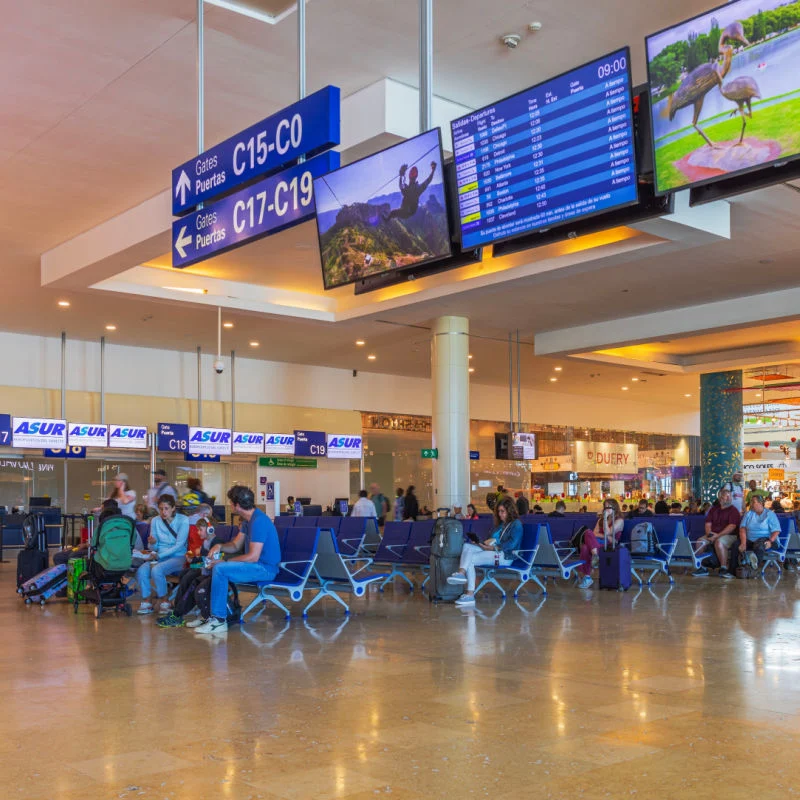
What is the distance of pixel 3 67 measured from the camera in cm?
886

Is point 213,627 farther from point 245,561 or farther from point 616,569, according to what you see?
point 616,569

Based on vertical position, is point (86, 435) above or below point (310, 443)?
above

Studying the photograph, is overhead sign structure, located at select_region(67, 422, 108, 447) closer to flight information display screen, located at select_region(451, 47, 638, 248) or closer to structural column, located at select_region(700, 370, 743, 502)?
structural column, located at select_region(700, 370, 743, 502)

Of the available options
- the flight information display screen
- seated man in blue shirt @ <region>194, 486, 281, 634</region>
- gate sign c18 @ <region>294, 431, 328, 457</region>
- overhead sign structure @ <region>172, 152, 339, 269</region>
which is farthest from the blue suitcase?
gate sign c18 @ <region>294, 431, 328, 457</region>

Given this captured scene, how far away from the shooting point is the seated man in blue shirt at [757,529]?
48.4 feet

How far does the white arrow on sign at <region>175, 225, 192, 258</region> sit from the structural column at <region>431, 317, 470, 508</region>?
10395 mm

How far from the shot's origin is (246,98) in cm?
961

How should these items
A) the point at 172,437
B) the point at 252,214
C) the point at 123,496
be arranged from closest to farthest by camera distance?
1. the point at 252,214
2. the point at 123,496
3. the point at 172,437

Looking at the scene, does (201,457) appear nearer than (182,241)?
No

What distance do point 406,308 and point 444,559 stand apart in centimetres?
716

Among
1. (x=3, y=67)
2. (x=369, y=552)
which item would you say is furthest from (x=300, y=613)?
(x=3, y=67)

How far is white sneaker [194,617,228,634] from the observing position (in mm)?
8711

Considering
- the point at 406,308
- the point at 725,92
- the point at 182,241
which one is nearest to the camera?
the point at 725,92

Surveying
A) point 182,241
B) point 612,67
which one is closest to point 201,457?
point 182,241
